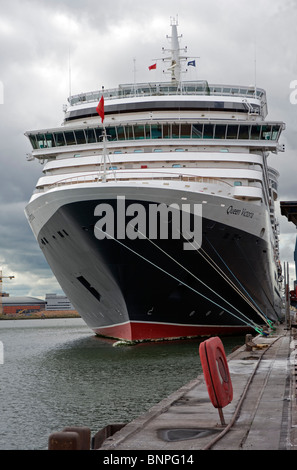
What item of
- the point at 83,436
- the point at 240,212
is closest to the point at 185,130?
the point at 240,212

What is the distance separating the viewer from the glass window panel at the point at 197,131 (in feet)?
98.7

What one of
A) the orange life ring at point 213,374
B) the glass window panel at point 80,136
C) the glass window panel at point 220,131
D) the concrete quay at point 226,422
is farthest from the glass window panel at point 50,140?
the orange life ring at point 213,374

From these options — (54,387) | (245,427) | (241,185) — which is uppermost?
(241,185)

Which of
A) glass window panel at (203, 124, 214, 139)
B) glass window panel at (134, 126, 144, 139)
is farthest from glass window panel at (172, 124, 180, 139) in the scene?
glass window panel at (134, 126, 144, 139)

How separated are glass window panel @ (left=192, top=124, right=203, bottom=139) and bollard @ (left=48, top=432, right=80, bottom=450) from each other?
2565 centimetres

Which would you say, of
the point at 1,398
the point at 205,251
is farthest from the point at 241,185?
the point at 1,398

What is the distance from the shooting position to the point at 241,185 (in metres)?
28.0

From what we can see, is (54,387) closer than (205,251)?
Yes

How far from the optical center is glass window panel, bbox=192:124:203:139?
30078 mm

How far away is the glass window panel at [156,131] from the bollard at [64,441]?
25.4m

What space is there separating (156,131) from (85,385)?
15493 millimetres

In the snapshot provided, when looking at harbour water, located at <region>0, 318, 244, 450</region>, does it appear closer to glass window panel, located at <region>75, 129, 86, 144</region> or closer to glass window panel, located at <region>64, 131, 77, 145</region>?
glass window panel, located at <region>75, 129, 86, 144</region>

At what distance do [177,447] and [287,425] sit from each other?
1.90 meters
